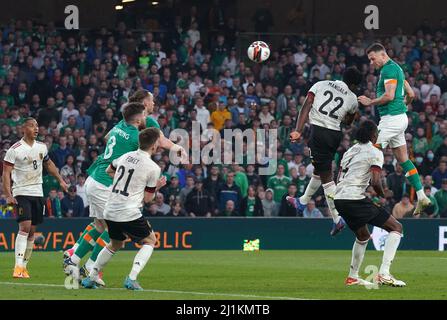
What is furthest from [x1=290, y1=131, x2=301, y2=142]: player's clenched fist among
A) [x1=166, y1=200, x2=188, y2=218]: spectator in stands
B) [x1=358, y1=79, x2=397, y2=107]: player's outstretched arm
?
[x1=166, y1=200, x2=188, y2=218]: spectator in stands

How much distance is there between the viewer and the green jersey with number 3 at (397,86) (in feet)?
57.0

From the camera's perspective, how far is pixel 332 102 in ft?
56.3

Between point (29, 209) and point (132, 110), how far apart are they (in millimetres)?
3734

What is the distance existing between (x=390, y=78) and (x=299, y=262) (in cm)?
532

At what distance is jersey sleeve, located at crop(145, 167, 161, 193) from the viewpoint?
1416 cm

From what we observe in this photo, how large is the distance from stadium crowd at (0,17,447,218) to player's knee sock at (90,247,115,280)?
12223mm

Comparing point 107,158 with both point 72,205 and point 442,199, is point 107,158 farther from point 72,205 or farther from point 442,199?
point 442,199

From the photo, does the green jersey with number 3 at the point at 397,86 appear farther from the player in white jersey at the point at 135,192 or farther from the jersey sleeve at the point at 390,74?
the player in white jersey at the point at 135,192

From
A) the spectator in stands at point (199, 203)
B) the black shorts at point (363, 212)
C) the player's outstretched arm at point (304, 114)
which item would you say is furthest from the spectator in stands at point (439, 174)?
the black shorts at point (363, 212)

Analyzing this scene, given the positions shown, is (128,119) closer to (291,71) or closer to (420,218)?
(420,218)

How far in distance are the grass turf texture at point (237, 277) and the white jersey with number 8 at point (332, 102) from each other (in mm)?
2409

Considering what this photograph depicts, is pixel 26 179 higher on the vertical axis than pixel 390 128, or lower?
lower

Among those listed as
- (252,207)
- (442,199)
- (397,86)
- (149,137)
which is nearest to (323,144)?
(397,86)

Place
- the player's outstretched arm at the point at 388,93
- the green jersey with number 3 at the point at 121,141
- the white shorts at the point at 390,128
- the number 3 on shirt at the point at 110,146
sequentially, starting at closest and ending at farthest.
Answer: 1. the green jersey with number 3 at the point at 121,141
2. the number 3 on shirt at the point at 110,146
3. the player's outstretched arm at the point at 388,93
4. the white shorts at the point at 390,128
